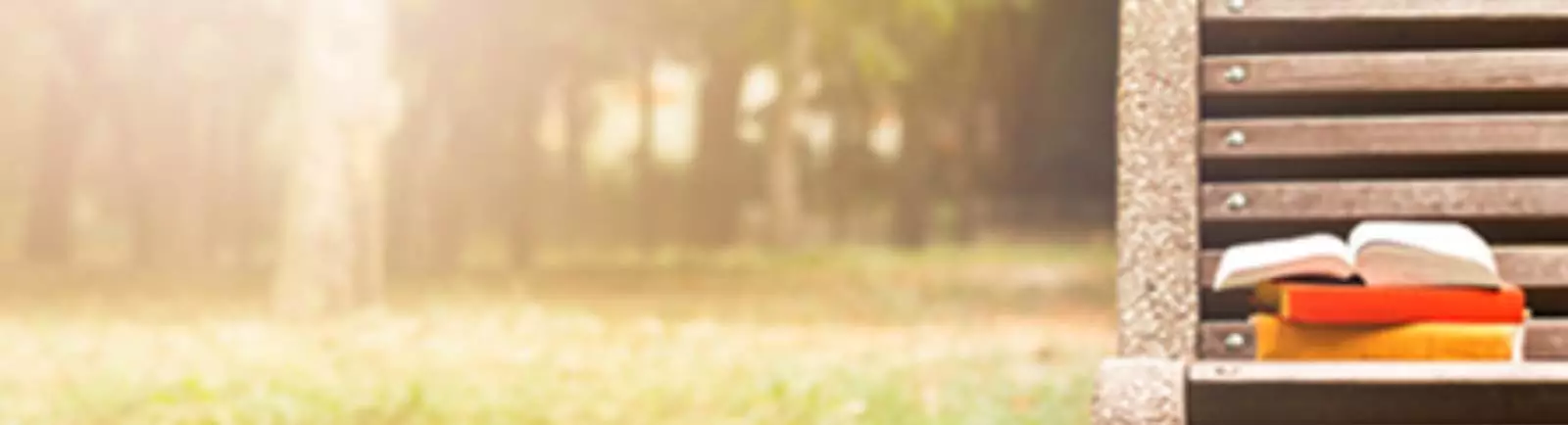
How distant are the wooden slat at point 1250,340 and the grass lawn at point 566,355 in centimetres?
457

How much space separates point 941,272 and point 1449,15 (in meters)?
22.1

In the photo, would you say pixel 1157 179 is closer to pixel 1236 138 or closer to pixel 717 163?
pixel 1236 138

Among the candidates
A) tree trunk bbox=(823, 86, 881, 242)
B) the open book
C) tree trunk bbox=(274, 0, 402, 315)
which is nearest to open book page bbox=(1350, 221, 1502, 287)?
the open book

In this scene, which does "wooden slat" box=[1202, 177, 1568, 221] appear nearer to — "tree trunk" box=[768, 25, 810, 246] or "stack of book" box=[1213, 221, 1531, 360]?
"stack of book" box=[1213, 221, 1531, 360]

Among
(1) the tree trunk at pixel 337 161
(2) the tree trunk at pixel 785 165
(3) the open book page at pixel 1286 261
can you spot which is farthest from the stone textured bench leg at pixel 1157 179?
(2) the tree trunk at pixel 785 165

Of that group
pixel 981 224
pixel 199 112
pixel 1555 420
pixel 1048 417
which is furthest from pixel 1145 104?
pixel 981 224

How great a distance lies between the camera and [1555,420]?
145 inches

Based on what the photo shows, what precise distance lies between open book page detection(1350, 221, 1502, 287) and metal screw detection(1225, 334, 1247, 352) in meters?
0.59

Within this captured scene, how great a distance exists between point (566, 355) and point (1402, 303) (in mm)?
9045

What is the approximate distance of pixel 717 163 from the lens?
→ 29469 millimetres

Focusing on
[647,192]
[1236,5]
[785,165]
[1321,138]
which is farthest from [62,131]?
Result: [1321,138]

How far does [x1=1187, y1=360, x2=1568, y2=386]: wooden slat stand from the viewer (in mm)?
3645

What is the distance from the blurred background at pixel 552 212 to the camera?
11.3 m

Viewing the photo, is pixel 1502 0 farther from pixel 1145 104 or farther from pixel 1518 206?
pixel 1145 104
